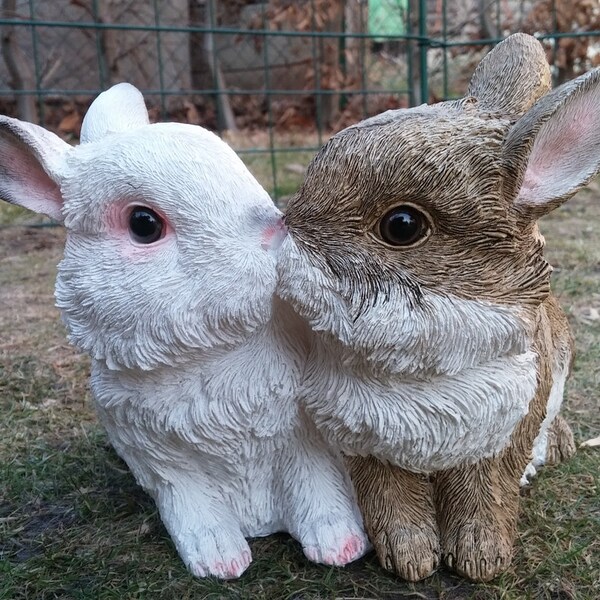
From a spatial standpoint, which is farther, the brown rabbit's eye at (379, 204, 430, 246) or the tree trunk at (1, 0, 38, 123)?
the tree trunk at (1, 0, 38, 123)

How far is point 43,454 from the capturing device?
1.90 metres

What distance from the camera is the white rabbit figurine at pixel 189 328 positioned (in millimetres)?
1187

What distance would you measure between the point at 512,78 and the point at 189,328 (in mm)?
650

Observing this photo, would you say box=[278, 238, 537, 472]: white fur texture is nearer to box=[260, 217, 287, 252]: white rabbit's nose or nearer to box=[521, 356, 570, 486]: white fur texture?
box=[260, 217, 287, 252]: white rabbit's nose

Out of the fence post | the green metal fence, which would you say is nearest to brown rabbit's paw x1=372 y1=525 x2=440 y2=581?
the fence post

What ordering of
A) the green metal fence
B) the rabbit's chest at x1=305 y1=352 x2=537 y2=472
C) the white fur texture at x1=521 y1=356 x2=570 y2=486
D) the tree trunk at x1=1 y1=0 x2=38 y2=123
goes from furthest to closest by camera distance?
the green metal fence
the tree trunk at x1=1 y1=0 x2=38 y2=123
the white fur texture at x1=521 y1=356 x2=570 y2=486
the rabbit's chest at x1=305 y1=352 x2=537 y2=472

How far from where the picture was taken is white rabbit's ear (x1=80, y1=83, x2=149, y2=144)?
1378mm

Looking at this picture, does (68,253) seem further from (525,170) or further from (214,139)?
(525,170)

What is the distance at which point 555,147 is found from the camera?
42.4 inches

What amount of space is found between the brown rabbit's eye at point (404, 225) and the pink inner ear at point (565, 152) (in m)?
0.14

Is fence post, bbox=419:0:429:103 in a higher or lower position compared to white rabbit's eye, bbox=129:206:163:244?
higher

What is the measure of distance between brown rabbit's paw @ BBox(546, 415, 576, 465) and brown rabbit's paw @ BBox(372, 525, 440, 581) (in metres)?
0.51

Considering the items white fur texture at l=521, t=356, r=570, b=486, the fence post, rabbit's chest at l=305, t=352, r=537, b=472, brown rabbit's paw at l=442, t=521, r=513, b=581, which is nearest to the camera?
rabbit's chest at l=305, t=352, r=537, b=472

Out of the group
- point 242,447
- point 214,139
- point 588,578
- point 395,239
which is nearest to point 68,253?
point 214,139
